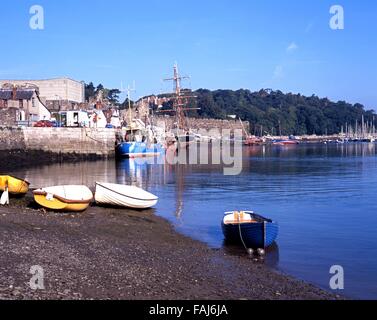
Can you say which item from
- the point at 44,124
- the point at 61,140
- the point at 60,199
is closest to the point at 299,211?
the point at 60,199

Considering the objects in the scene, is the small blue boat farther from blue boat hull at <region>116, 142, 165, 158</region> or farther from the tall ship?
the tall ship

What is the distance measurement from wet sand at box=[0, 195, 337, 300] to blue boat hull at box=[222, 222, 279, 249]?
1012 mm

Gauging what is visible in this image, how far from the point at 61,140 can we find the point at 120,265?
177 ft

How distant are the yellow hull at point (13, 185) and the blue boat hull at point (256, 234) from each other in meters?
9.84

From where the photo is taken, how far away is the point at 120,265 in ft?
38.9

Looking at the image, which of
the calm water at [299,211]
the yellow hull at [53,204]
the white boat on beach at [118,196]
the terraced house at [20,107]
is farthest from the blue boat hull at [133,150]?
the yellow hull at [53,204]

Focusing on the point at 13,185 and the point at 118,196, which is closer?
the point at 13,185

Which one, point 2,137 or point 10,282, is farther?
point 2,137

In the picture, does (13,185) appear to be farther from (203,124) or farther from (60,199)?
(203,124)

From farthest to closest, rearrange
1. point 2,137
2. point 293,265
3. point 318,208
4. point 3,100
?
point 3,100, point 2,137, point 318,208, point 293,265

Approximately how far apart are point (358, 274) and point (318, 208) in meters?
12.3

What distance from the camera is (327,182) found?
3928 cm
